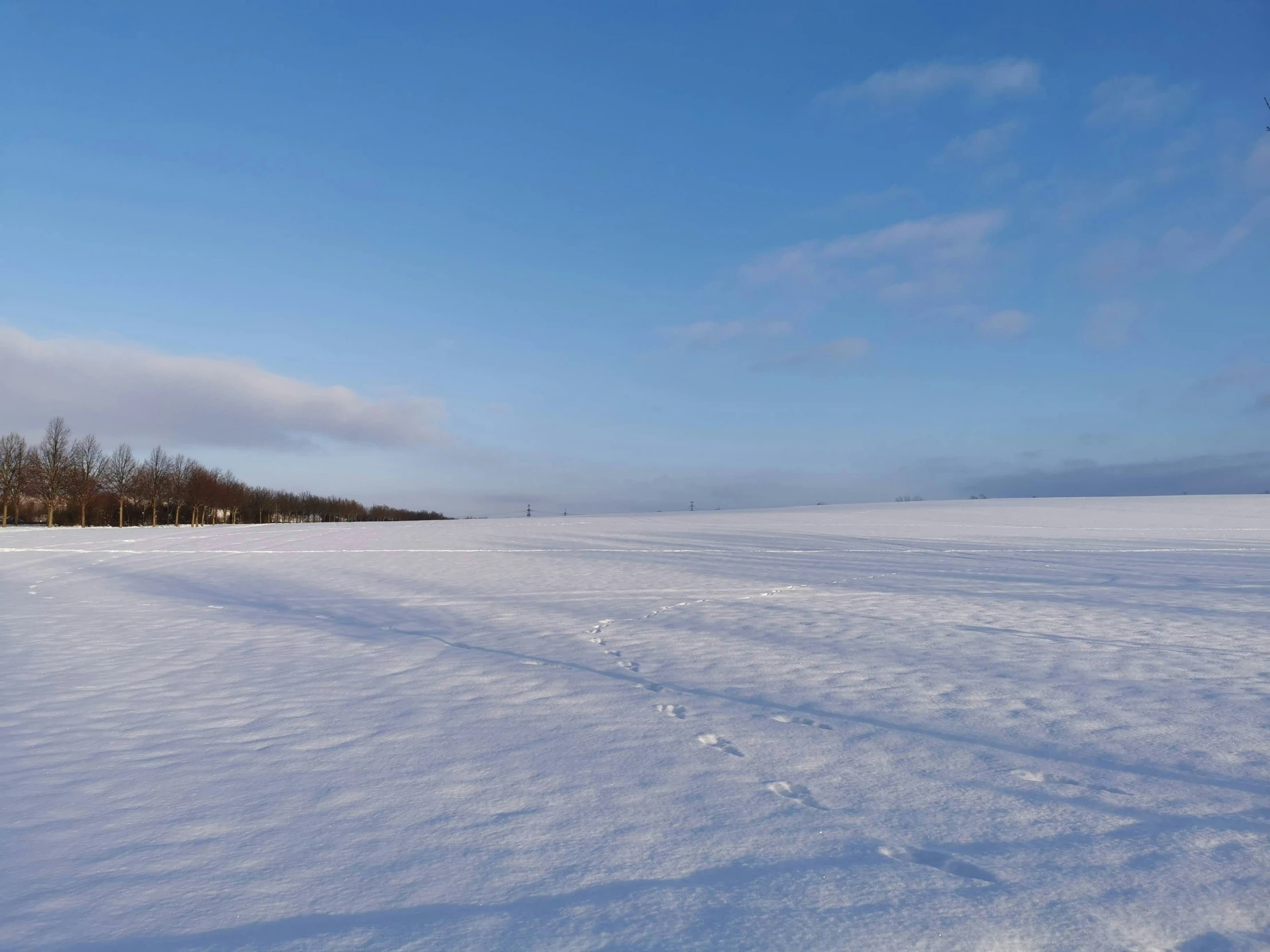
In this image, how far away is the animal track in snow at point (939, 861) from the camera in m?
3.24

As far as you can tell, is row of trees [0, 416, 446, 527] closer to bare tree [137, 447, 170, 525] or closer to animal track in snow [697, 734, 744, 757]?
bare tree [137, 447, 170, 525]

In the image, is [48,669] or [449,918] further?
[48,669]

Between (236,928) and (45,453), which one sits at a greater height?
(45,453)

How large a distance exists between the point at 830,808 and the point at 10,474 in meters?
74.7

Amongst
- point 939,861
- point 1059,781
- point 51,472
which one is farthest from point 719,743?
point 51,472

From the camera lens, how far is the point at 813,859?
3379mm

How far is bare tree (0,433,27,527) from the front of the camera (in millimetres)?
58719

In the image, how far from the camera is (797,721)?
551cm

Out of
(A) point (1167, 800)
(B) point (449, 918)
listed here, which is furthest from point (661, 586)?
(B) point (449, 918)

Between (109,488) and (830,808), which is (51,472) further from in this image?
(830,808)

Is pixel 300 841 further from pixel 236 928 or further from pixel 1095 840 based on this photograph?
pixel 1095 840

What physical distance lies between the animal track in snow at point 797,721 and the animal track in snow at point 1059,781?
1.27 metres

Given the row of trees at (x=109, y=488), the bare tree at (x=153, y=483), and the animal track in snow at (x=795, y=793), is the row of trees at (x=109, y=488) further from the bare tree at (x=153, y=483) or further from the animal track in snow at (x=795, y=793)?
the animal track in snow at (x=795, y=793)

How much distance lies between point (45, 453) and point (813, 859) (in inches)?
3074
